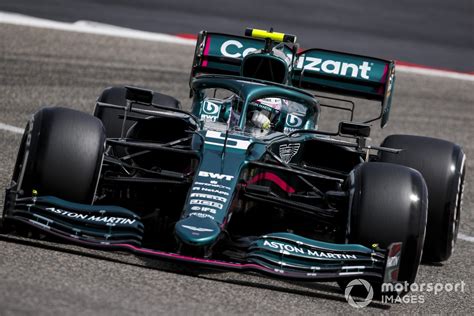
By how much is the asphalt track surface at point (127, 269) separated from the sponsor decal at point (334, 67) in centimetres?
167

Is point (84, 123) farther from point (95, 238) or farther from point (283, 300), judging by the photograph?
point (283, 300)

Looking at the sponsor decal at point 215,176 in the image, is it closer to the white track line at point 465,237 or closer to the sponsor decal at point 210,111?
the sponsor decal at point 210,111

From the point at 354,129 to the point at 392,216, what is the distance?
3.63 feet

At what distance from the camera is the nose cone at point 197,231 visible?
6.60 metres

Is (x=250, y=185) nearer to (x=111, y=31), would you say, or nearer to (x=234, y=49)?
(x=234, y=49)

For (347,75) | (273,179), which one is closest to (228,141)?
(273,179)

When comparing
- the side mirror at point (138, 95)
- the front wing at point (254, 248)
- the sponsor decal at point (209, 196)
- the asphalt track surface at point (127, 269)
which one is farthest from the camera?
the side mirror at point (138, 95)

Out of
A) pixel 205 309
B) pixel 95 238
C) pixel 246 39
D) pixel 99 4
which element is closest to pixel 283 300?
pixel 205 309

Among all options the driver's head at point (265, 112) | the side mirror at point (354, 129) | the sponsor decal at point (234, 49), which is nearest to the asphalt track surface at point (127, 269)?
the side mirror at point (354, 129)

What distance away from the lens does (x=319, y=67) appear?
978cm

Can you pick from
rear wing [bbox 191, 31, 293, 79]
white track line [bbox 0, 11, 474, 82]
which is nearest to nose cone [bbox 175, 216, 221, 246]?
rear wing [bbox 191, 31, 293, 79]

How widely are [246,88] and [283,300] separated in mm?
2357

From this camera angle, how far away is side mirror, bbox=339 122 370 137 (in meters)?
7.89

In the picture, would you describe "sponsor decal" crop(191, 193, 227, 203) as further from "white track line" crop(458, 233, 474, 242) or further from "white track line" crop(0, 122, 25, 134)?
"white track line" crop(0, 122, 25, 134)
